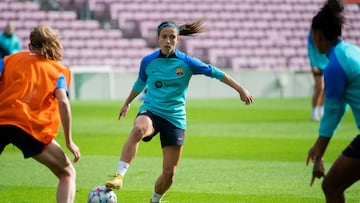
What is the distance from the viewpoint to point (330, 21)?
7055mm

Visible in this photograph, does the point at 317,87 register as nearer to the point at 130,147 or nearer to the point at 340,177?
the point at 130,147

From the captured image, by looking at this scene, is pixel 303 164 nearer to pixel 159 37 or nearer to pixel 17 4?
pixel 159 37

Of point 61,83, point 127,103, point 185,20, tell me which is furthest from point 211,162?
point 185,20

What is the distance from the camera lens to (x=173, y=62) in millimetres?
9664

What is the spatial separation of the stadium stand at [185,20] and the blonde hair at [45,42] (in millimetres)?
25605

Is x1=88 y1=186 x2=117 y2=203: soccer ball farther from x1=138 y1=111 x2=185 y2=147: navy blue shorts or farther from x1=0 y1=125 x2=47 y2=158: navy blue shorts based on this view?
x1=0 y1=125 x2=47 y2=158: navy blue shorts

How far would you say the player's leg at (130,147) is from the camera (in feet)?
29.0

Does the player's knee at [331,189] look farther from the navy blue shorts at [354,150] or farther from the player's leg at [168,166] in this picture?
the player's leg at [168,166]

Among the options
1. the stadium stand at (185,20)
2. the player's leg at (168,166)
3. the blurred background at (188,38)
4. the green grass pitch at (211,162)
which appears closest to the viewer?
the player's leg at (168,166)

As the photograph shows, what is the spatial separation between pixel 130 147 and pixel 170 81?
98 centimetres

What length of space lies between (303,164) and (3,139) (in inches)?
275

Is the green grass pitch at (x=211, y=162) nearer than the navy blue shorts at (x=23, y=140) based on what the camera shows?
No

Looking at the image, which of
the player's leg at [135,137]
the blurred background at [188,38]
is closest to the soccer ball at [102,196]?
the player's leg at [135,137]

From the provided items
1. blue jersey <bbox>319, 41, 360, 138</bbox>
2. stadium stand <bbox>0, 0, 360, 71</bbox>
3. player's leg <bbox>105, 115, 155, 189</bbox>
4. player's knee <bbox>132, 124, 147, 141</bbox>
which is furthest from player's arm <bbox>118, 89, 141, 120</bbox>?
stadium stand <bbox>0, 0, 360, 71</bbox>
